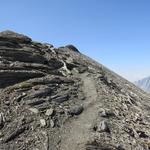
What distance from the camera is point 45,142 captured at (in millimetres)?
30031

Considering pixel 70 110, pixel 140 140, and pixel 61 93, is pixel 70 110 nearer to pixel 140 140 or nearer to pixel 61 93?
pixel 61 93

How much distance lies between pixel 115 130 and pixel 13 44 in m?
27.4

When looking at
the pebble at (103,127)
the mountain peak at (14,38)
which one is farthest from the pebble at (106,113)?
the mountain peak at (14,38)

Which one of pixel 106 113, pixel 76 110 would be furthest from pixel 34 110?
pixel 106 113

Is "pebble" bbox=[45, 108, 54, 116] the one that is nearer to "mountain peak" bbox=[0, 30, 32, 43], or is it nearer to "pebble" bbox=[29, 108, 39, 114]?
"pebble" bbox=[29, 108, 39, 114]

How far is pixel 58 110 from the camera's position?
36219 mm

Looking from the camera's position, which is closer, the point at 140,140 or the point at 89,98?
the point at 140,140

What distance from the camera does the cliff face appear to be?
30641 mm

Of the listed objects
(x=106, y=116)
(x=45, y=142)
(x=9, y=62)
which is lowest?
(x=45, y=142)

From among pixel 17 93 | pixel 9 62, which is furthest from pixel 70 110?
pixel 9 62

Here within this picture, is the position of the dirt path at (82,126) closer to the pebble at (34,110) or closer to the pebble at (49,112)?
the pebble at (49,112)

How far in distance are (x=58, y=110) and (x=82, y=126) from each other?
4.03 metres

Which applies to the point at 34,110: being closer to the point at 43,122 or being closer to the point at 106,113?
the point at 43,122

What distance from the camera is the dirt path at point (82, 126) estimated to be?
30.0 m
